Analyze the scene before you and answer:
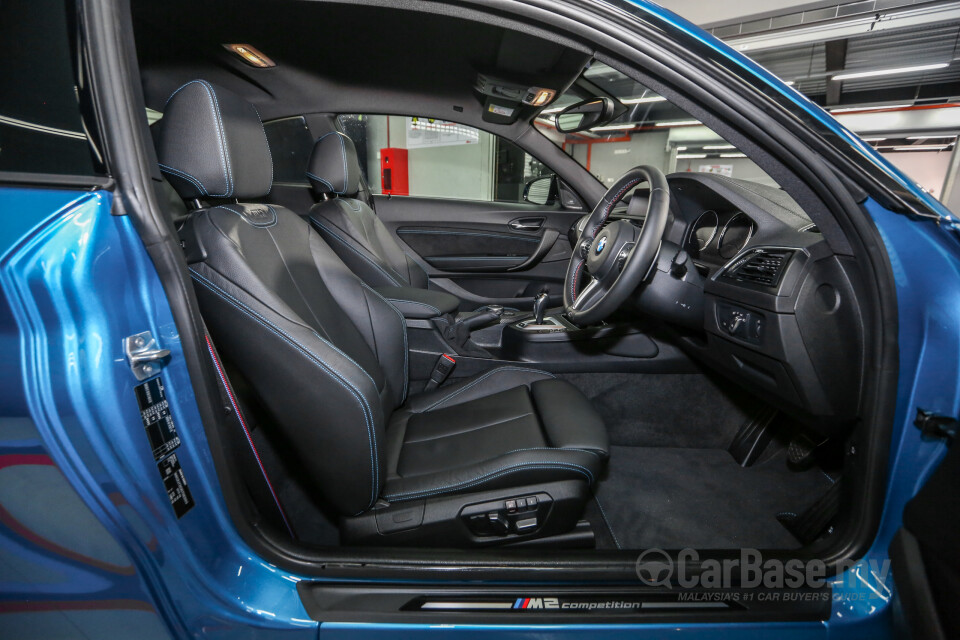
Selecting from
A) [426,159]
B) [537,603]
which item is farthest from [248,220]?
[426,159]

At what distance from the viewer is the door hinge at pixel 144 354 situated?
0.72 metres

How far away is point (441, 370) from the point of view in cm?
190

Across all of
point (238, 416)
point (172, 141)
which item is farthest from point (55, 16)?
point (238, 416)

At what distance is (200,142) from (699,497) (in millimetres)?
1783

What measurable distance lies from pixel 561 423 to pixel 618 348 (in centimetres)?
69

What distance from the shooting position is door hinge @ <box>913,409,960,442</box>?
79cm

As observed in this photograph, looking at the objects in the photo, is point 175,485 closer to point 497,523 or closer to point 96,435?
point 96,435

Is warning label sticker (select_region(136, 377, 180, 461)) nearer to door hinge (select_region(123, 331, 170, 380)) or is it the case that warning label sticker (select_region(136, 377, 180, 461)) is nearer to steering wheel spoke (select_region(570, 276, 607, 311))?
door hinge (select_region(123, 331, 170, 380))

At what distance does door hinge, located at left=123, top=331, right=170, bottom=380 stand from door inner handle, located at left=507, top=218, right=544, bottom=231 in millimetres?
2535

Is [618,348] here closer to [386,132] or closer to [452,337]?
[452,337]

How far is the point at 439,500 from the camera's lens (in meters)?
1.05

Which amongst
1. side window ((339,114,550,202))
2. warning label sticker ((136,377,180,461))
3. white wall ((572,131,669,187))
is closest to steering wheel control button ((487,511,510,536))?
warning label sticker ((136,377,180,461))

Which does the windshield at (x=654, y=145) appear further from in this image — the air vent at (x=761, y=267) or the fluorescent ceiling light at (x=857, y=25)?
the air vent at (x=761, y=267)

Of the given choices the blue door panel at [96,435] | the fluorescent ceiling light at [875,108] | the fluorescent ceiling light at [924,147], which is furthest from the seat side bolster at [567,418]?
the fluorescent ceiling light at [924,147]
